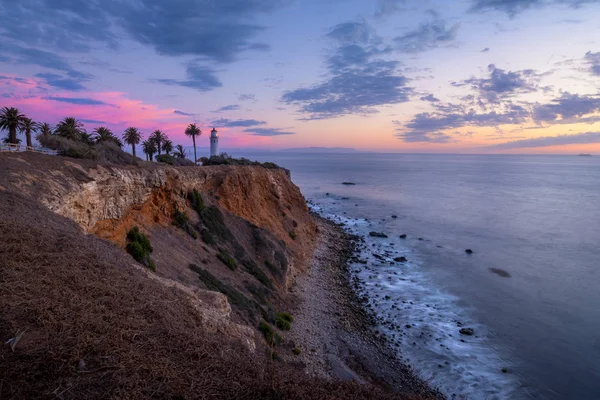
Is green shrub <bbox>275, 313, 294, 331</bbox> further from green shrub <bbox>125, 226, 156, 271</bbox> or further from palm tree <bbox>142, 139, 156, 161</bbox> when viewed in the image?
palm tree <bbox>142, 139, 156, 161</bbox>

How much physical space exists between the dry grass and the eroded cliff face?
2.80 metres

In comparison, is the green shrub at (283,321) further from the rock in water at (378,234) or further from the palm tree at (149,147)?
the palm tree at (149,147)

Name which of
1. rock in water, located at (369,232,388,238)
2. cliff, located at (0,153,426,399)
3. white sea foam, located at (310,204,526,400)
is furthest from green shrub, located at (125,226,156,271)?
rock in water, located at (369,232,388,238)

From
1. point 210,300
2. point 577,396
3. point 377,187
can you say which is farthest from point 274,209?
point 377,187

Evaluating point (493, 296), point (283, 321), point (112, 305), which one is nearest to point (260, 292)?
point (283, 321)

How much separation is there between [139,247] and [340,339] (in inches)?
556

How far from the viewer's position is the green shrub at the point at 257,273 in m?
26.1

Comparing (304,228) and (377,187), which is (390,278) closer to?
(304,228)

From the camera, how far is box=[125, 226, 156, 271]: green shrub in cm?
1806

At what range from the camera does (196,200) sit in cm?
2995

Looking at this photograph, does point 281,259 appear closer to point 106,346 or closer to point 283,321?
point 283,321

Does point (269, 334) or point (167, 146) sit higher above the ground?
point (167, 146)

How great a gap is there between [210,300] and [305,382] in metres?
7.54

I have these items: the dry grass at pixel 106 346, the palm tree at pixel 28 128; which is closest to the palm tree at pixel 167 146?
the palm tree at pixel 28 128
